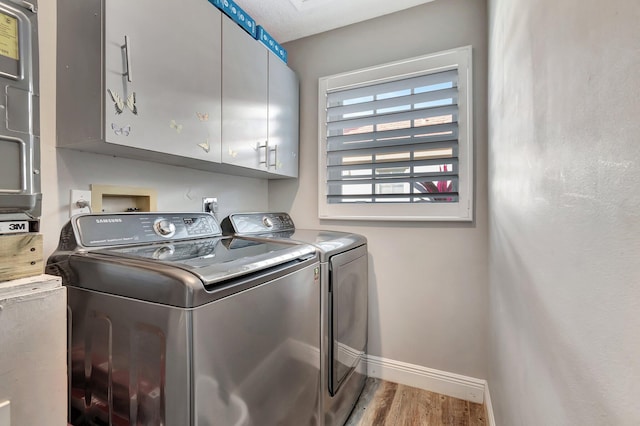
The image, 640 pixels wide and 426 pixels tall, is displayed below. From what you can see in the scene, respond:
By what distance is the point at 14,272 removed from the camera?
0.73 m

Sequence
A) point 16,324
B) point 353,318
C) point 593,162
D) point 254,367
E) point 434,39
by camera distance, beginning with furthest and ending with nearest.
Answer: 1. point 434,39
2. point 353,318
3. point 254,367
4. point 16,324
5. point 593,162

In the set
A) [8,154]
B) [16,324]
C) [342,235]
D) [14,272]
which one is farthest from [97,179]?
[342,235]

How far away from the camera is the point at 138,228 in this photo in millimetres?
1277

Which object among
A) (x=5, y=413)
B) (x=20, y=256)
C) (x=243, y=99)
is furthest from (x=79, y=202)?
(x=243, y=99)

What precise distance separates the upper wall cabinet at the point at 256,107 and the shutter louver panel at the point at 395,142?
1.02ft

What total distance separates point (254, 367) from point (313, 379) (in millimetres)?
464

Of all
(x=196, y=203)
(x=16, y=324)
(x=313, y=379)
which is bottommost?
(x=313, y=379)

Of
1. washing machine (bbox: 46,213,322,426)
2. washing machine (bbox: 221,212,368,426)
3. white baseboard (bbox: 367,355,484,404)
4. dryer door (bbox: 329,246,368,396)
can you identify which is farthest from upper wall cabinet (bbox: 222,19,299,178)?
white baseboard (bbox: 367,355,484,404)

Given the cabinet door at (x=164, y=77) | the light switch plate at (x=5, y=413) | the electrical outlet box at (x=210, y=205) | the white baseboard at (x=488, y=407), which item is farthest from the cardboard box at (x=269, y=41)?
the white baseboard at (x=488, y=407)

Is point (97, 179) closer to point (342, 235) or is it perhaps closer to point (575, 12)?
point (342, 235)

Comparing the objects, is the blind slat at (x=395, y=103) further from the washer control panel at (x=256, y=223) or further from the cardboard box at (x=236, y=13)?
the washer control panel at (x=256, y=223)

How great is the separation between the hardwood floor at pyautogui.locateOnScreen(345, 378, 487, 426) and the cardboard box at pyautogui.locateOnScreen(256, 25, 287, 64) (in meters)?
2.36

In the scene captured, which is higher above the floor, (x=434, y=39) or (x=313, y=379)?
(x=434, y=39)

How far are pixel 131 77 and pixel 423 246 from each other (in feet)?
5.88
